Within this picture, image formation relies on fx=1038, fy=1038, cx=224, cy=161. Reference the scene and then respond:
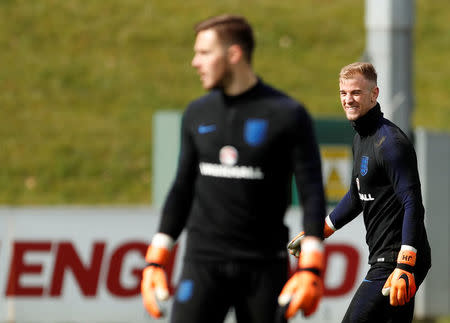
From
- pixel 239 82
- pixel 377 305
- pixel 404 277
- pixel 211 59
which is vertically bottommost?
pixel 377 305

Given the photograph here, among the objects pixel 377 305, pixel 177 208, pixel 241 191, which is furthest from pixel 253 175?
pixel 377 305

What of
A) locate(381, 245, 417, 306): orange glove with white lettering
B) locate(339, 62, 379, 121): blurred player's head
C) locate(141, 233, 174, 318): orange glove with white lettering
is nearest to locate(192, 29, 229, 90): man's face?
locate(141, 233, 174, 318): orange glove with white lettering

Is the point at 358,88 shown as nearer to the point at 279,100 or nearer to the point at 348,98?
the point at 348,98

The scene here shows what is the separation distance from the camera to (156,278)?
488 centimetres

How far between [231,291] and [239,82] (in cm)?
99

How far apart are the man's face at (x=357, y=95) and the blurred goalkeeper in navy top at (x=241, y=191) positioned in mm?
1128

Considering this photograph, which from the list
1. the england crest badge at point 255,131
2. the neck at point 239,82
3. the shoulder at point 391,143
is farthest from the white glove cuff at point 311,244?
the shoulder at point 391,143

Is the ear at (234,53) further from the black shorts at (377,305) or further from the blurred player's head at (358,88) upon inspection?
the black shorts at (377,305)

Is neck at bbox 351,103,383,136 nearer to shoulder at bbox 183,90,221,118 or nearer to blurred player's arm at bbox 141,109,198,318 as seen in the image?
shoulder at bbox 183,90,221,118

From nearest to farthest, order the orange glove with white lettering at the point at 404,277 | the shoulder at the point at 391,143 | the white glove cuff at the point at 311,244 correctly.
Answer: the white glove cuff at the point at 311,244
the orange glove with white lettering at the point at 404,277
the shoulder at the point at 391,143

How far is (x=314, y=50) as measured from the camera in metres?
31.4

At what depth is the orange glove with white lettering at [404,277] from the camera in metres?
5.79

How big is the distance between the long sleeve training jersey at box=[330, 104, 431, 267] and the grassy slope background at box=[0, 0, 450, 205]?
1727cm

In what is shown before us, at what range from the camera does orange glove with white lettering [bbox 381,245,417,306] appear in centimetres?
579
